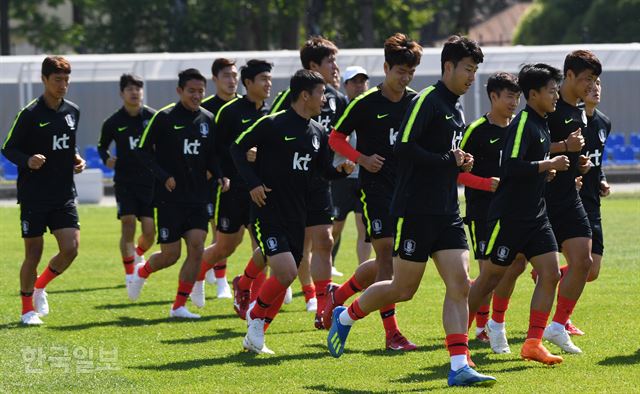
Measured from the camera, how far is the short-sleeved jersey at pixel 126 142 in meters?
15.1

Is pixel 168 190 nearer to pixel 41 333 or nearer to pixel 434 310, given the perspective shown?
pixel 41 333

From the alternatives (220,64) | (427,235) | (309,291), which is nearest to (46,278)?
(309,291)

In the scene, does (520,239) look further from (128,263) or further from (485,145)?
(128,263)

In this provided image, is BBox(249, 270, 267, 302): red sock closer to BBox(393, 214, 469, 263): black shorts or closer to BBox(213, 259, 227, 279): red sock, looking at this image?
BBox(213, 259, 227, 279): red sock

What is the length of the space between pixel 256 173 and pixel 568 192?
2260 mm

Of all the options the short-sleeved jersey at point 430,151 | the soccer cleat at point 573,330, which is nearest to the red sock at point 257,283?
the soccer cleat at point 573,330

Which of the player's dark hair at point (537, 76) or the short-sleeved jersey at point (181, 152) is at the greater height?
the player's dark hair at point (537, 76)

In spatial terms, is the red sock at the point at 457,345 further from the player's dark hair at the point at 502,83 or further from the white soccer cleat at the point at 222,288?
the white soccer cleat at the point at 222,288

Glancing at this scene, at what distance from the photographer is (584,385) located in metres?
8.48

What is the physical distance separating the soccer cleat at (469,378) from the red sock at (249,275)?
3.58m

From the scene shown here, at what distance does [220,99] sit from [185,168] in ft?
4.07

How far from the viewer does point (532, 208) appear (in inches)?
363

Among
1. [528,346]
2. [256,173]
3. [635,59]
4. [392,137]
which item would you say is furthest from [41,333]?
[635,59]

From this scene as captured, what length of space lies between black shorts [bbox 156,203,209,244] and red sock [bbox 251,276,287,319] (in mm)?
2329
